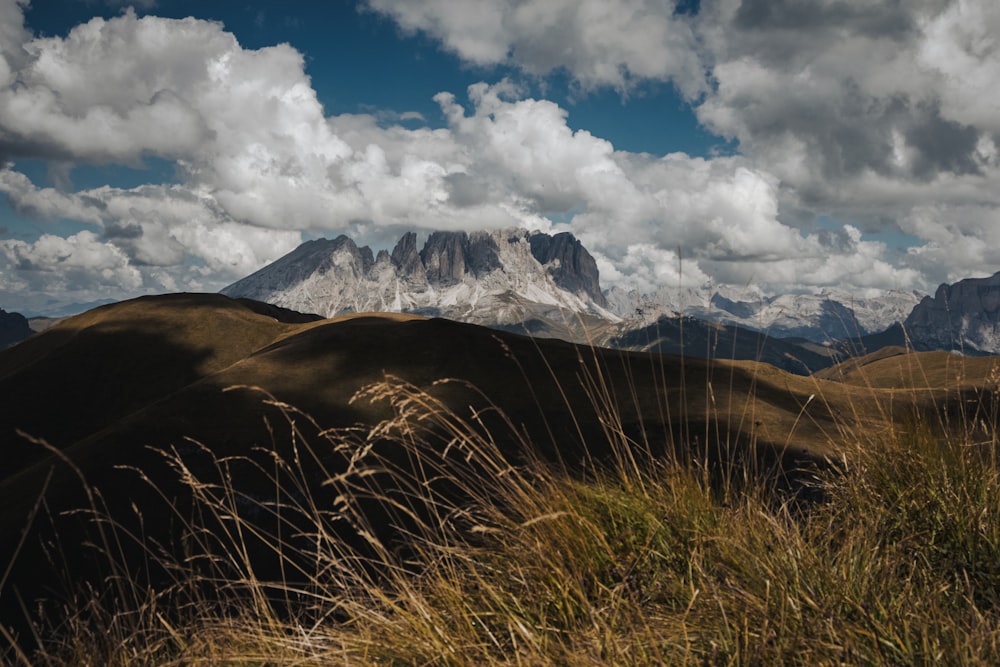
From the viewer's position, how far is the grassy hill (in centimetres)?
388

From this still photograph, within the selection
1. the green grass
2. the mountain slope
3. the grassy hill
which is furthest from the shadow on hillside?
the green grass

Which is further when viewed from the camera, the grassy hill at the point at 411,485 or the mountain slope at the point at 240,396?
the mountain slope at the point at 240,396

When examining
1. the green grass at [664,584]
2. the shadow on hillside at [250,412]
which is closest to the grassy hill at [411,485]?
the green grass at [664,584]

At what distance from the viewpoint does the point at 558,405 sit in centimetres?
8038

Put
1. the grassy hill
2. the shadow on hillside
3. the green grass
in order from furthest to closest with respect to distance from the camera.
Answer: the shadow on hillside < the grassy hill < the green grass

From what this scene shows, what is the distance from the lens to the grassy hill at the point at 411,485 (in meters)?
3.88

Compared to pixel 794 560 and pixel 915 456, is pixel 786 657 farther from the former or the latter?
pixel 915 456

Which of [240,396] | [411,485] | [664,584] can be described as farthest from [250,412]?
[664,584]

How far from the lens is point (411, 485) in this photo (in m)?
4.75

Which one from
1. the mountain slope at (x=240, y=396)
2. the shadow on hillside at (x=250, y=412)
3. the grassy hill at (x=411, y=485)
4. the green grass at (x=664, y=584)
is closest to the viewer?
the green grass at (x=664, y=584)

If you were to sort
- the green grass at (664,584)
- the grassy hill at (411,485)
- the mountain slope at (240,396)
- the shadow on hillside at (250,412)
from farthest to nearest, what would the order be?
1. the mountain slope at (240,396)
2. the shadow on hillside at (250,412)
3. the grassy hill at (411,485)
4. the green grass at (664,584)

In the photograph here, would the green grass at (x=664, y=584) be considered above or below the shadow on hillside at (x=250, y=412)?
above

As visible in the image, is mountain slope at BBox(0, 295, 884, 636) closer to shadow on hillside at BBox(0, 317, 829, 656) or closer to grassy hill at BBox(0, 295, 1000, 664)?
shadow on hillside at BBox(0, 317, 829, 656)

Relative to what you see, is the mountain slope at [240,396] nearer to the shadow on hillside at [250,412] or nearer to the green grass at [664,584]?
the shadow on hillside at [250,412]
